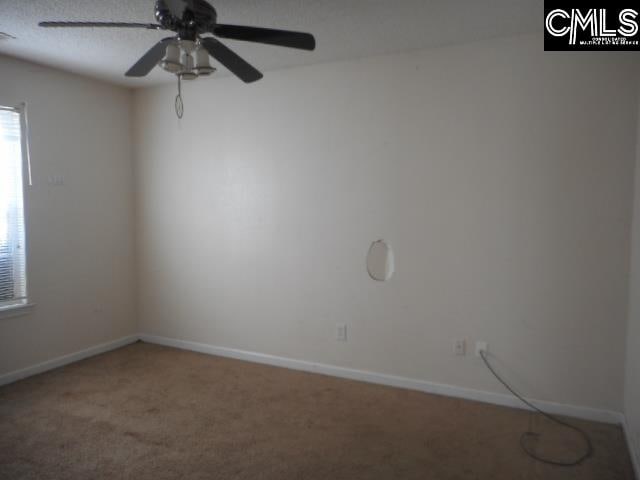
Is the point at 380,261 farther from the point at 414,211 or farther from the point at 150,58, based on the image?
the point at 150,58

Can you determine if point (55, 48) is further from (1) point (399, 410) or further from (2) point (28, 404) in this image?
(1) point (399, 410)

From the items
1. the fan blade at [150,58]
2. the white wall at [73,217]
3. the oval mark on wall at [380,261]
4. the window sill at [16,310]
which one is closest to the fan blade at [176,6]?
the fan blade at [150,58]

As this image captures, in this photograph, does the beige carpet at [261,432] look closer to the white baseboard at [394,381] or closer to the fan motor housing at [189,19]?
the white baseboard at [394,381]

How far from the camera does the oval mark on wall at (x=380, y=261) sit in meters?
3.32

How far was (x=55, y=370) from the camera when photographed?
3652 millimetres

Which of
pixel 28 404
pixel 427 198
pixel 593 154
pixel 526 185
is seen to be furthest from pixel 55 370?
pixel 593 154

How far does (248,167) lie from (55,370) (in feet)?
7.88

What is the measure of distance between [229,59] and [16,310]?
2810mm

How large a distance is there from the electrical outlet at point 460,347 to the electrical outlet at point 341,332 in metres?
0.87

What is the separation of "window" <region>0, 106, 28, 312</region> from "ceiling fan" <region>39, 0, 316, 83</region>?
6.50 feet

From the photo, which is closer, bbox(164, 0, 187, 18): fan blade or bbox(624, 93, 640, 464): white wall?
bbox(164, 0, 187, 18): fan blade

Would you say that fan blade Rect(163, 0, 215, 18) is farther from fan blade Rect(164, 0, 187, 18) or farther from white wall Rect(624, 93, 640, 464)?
white wall Rect(624, 93, 640, 464)

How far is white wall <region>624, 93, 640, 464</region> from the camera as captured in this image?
2314mm

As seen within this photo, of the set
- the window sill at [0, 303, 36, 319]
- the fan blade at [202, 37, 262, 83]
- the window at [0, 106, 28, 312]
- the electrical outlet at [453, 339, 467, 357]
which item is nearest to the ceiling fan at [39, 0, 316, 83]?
the fan blade at [202, 37, 262, 83]
